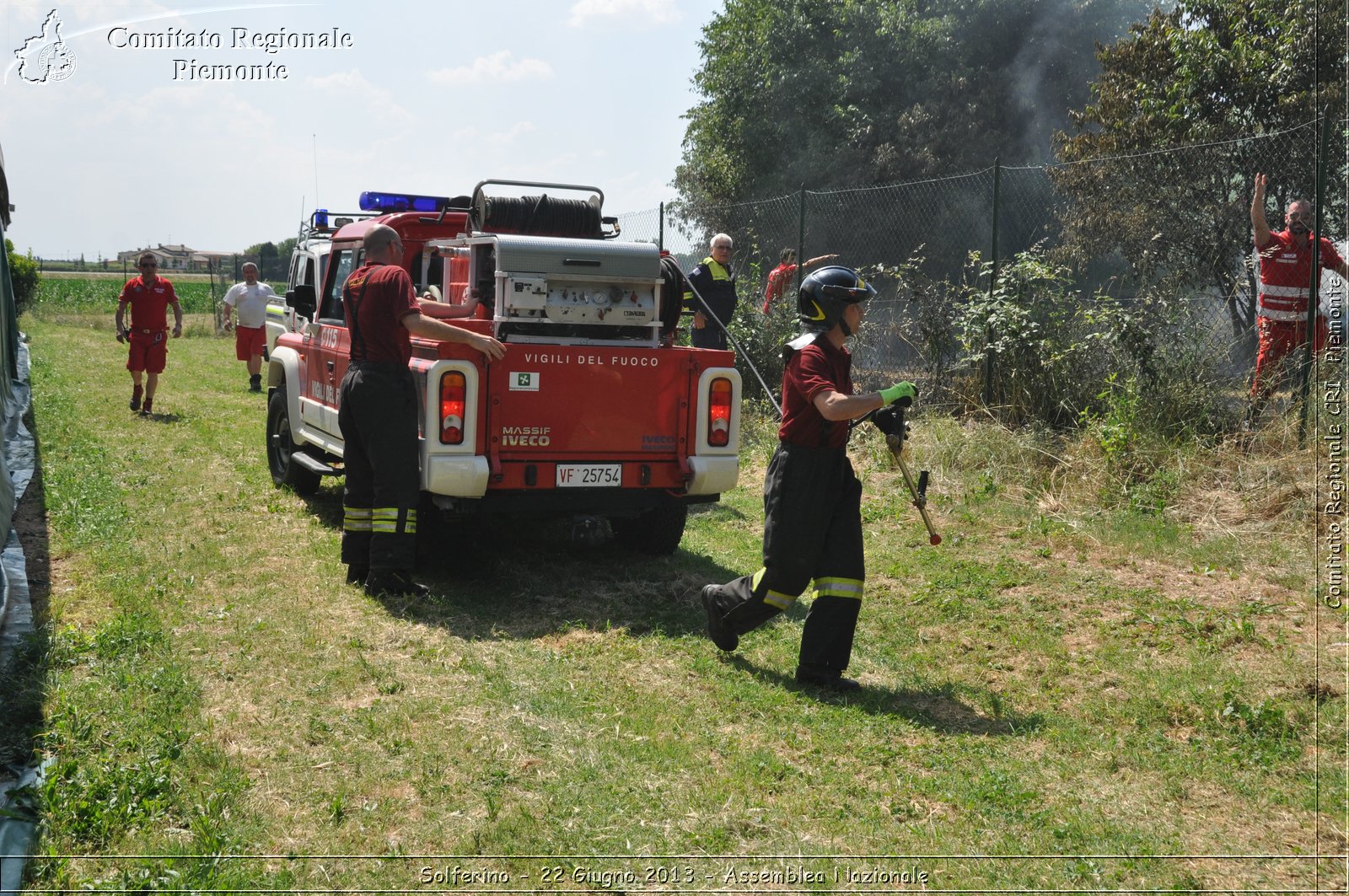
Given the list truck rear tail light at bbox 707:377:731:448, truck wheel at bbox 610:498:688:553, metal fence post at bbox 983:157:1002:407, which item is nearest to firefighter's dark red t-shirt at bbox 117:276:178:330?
truck wheel at bbox 610:498:688:553

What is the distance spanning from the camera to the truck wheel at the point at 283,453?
29.5ft

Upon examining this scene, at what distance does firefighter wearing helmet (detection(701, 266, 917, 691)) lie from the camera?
16.3 feet

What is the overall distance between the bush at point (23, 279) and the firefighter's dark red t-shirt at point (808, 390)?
102 ft


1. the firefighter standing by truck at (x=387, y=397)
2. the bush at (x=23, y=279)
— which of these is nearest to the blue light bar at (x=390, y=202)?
the firefighter standing by truck at (x=387, y=397)

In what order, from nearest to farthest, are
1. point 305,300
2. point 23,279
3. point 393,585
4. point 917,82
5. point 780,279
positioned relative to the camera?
point 393,585, point 305,300, point 780,279, point 917,82, point 23,279

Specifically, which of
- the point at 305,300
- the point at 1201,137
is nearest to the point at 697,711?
the point at 305,300

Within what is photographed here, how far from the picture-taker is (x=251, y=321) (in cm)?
1650

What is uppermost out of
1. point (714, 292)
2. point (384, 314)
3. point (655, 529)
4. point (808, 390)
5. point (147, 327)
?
point (714, 292)

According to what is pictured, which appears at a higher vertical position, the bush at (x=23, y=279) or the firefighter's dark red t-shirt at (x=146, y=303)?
the bush at (x=23, y=279)

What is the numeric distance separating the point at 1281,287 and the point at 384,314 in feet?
20.2

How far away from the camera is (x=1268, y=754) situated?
421 centimetres

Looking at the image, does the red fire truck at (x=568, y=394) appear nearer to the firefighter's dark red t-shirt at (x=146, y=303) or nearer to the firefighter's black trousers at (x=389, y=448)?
the firefighter's black trousers at (x=389, y=448)

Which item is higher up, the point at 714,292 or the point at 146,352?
the point at 714,292

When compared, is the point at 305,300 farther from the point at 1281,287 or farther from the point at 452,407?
the point at 1281,287
